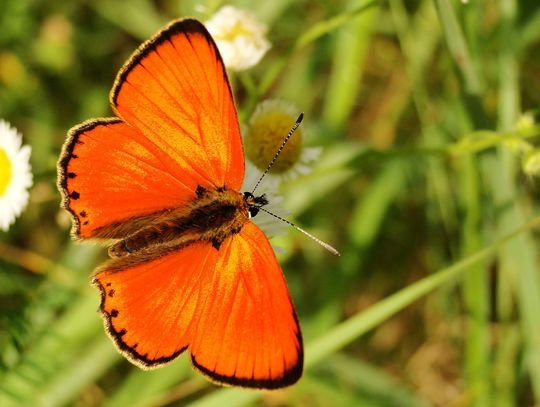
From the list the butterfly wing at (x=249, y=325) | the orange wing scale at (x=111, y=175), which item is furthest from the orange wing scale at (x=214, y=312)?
the orange wing scale at (x=111, y=175)

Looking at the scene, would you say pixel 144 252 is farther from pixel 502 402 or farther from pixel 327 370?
pixel 502 402

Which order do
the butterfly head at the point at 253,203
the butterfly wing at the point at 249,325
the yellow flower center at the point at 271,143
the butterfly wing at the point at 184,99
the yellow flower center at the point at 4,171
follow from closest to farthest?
the butterfly wing at the point at 249,325, the butterfly wing at the point at 184,99, the butterfly head at the point at 253,203, the yellow flower center at the point at 271,143, the yellow flower center at the point at 4,171

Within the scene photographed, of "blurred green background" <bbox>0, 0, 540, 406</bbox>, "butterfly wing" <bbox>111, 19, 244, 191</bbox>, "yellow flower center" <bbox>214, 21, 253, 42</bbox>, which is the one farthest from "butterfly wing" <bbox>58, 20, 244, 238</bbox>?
"yellow flower center" <bbox>214, 21, 253, 42</bbox>

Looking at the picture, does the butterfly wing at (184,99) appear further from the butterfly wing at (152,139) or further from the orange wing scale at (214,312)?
the orange wing scale at (214,312)

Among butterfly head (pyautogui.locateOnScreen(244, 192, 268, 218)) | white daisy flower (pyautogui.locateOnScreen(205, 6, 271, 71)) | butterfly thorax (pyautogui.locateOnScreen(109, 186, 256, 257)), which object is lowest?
butterfly thorax (pyautogui.locateOnScreen(109, 186, 256, 257))

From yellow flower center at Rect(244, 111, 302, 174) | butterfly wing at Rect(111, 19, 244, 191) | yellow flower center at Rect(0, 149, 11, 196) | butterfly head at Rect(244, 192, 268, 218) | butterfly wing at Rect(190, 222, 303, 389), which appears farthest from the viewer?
yellow flower center at Rect(0, 149, 11, 196)

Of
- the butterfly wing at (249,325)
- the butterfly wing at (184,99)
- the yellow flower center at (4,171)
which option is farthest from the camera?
the yellow flower center at (4,171)

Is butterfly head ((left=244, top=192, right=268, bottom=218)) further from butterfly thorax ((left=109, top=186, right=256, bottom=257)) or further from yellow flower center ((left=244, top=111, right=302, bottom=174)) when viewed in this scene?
yellow flower center ((left=244, top=111, right=302, bottom=174))

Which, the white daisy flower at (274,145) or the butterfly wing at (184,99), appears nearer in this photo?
the butterfly wing at (184,99)
